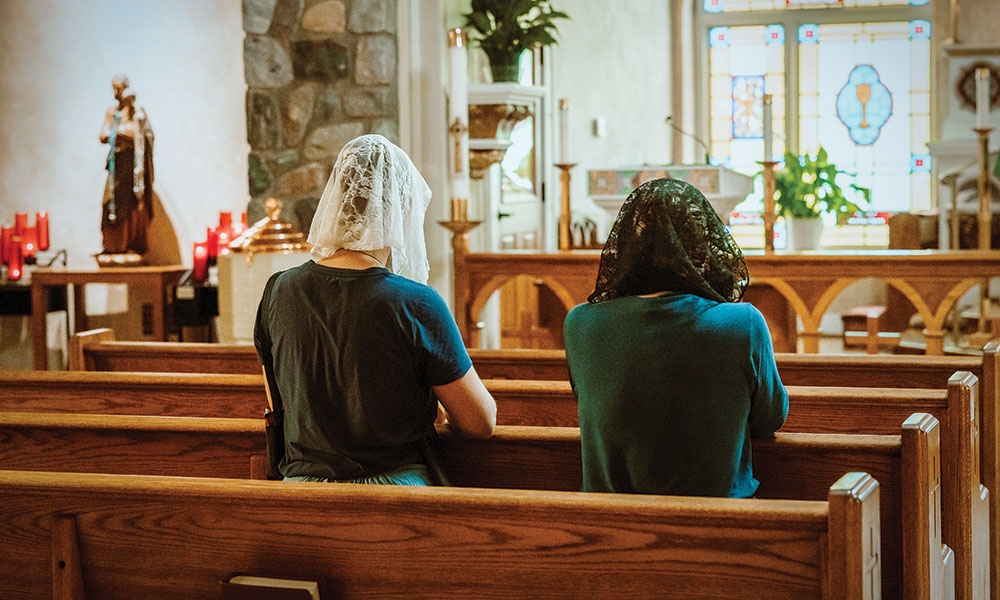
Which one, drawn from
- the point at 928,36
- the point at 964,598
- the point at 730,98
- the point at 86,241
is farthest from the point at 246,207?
the point at 928,36

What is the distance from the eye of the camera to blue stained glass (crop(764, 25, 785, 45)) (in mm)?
9812

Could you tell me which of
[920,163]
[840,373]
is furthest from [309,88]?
[920,163]

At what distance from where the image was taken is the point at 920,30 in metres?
9.55

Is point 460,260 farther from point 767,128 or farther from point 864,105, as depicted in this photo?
point 864,105

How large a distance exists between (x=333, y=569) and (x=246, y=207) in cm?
445

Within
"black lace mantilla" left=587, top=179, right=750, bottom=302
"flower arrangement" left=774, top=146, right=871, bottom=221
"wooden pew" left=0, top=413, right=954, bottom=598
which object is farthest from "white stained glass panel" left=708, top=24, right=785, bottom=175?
"black lace mantilla" left=587, top=179, right=750, bottom=302

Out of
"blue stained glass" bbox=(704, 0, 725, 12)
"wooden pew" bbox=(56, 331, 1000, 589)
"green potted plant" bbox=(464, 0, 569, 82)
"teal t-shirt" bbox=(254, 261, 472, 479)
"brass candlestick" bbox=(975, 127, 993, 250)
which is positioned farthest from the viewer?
"blue stained glass" bbox=(704, 0, 725, 12)

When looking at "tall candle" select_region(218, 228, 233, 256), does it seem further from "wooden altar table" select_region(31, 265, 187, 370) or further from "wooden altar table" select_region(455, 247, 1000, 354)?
"wooden altar table" select_region(455, 247, 1000, 354)

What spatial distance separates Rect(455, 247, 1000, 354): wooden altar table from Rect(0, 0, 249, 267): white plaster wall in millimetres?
1590

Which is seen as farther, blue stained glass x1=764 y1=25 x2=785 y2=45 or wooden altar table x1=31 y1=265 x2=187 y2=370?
blue stained glass x1=764 y1=25 x2=785 y2=45

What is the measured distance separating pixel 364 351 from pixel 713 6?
8377 mm

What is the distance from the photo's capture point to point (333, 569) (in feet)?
5.43

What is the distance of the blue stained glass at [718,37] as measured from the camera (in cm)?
991

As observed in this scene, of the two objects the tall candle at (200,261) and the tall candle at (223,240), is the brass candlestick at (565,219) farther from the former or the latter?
the tall candle at (200,261)
